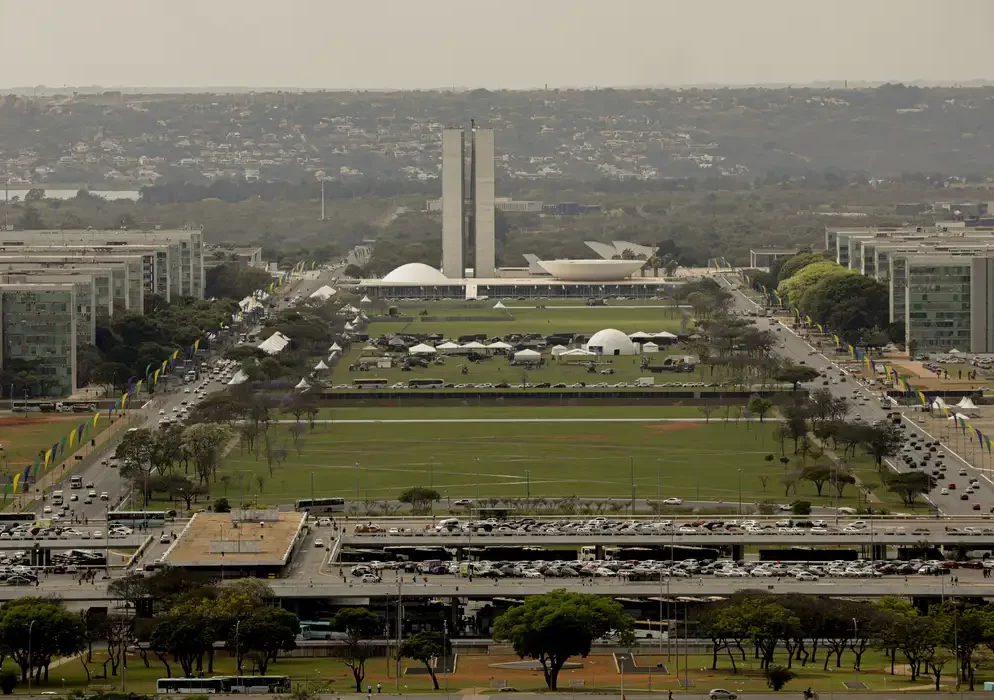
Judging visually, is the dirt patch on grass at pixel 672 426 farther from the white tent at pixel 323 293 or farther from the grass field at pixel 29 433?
the white tent at pixel 323 293

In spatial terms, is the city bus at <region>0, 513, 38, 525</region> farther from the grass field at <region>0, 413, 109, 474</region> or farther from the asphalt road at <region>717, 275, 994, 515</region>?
the asphalt road at <region>717, 275, 994, 515</region>

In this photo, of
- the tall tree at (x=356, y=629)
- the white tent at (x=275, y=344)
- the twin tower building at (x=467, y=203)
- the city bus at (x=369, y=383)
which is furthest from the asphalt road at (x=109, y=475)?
the twin tower building at (x=467, y=203)

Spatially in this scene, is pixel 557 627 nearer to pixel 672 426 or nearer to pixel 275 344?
pixel 672 426

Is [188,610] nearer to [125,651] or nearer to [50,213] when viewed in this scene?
[125,651]

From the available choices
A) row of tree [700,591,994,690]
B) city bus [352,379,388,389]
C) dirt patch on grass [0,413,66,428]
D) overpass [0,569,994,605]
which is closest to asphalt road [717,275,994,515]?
overpass [0,569,994,605]

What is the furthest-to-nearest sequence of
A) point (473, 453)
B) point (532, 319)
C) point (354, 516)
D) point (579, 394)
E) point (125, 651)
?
point (532, 319) → point (579, 394) → point (473, 453) → point (354, 516) → point (125, 651)

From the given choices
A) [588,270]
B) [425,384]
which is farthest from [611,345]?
[588,270]

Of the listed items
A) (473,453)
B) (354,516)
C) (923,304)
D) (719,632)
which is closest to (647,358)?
(923,304)
